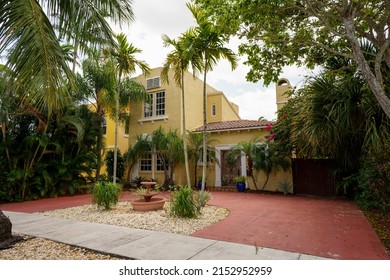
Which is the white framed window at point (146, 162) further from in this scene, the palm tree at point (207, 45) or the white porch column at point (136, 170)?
the palm tree at point (207, 45)

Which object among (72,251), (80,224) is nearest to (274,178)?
(80,224)

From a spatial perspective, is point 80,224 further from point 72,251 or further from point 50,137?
point 50,137

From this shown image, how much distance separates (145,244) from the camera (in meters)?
4.72

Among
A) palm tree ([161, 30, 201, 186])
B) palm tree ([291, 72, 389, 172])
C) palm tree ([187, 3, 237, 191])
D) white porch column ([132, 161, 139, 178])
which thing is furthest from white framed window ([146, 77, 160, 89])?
palm tree ([291, 72, 389, 172])

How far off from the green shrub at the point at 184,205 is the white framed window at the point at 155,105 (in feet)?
33.5

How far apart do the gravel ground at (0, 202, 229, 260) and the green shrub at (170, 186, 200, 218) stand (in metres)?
0.19

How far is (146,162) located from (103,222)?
33.3 ft

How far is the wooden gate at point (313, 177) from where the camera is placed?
37.8 ft

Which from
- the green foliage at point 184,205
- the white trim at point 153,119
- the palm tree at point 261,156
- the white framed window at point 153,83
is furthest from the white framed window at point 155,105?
the green foliage at point 184,205

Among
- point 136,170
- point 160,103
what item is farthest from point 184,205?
point 160,103

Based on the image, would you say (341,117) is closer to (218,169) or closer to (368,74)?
(368,74)

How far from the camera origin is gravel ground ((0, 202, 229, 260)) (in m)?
4.35

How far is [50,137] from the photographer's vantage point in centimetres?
1239
